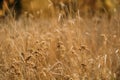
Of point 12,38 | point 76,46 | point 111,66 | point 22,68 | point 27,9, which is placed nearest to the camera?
point 22,68

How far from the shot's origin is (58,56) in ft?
12.8

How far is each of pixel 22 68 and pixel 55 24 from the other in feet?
4.57

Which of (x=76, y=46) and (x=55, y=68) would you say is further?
(x=76, y=46)

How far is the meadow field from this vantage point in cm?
322

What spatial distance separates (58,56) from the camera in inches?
153

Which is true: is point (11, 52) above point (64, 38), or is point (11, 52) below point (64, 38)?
below

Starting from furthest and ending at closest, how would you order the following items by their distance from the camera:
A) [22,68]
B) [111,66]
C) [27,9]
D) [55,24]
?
[27,9]
[55,24]
[111,66]
[22,68]

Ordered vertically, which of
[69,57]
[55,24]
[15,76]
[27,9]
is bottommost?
[15,76]

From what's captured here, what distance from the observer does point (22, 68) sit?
3.22 m

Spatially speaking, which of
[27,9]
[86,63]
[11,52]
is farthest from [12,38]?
[27,9]

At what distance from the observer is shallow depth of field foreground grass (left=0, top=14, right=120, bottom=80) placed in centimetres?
322

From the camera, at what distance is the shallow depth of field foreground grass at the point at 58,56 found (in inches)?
127

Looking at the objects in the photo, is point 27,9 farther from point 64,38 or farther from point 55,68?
point 55,68

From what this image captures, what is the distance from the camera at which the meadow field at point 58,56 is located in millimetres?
3225
